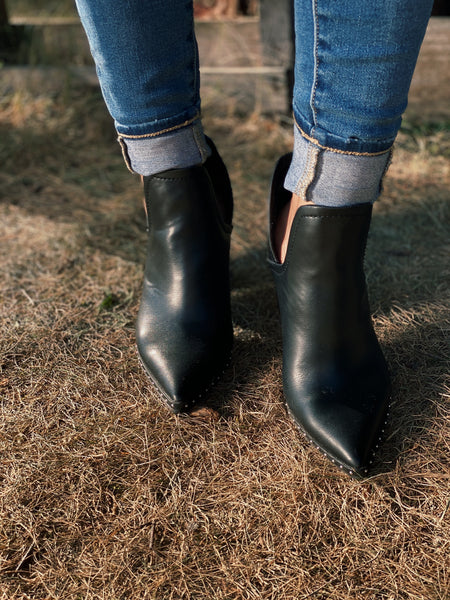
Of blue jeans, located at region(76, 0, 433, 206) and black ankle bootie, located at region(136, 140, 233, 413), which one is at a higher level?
blue jeans, located at region(76, 0, 433, 206)

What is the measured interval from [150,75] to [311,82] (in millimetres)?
267

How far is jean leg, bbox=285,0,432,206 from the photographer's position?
798mm

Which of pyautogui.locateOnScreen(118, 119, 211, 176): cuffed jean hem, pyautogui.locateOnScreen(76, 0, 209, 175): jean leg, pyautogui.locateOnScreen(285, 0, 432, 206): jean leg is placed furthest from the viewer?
Result: pyautogui.locateOnScreen(118, 119, 211, 176): cuffed jean hem

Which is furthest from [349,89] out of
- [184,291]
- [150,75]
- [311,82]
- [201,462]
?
[201,462]

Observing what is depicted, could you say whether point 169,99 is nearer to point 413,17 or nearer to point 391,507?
point 413,17

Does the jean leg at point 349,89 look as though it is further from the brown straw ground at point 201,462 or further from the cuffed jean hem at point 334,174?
the brown straw ground at point 201,462

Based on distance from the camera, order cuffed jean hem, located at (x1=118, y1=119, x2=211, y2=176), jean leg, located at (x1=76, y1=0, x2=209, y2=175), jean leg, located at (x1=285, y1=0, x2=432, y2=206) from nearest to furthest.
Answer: jean leg, located at (x1=285, y1=0, x2=432, y2=206)
jean leg, located at (x1=76, y1=0, x2=209, y2=175)
cuffed jean hem, located at (x1=118, y1=119, x2=211, y2=176)

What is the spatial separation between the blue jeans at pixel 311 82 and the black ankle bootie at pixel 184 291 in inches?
3.0

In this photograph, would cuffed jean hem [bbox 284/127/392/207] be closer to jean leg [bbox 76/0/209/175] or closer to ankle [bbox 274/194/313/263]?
ankle [bbox 274/194/313/263]

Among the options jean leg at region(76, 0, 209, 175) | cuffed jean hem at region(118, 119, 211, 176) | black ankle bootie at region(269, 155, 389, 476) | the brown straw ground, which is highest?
jean leg at region(76, 0, 209, 175)

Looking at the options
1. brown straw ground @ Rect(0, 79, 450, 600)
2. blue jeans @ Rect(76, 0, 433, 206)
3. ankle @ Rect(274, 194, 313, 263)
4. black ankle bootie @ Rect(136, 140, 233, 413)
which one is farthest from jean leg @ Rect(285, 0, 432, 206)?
brown straw ground @ Rect(0, 79, 450, 600)

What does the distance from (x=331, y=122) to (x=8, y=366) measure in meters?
0.83

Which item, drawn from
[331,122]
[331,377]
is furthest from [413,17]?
[331,377]

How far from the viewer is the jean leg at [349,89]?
798mm
